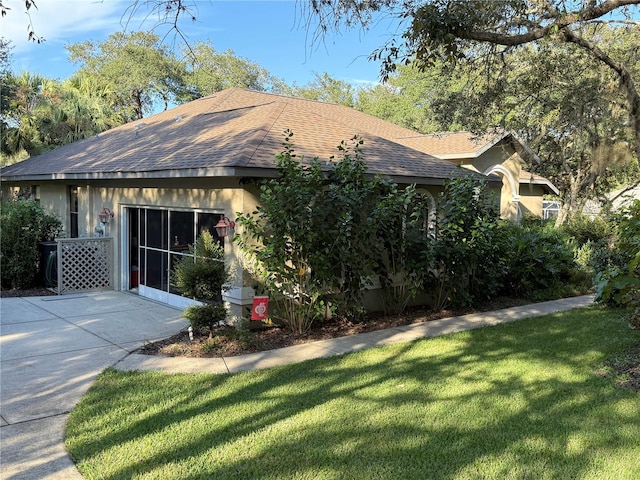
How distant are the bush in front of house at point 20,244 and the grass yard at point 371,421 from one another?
7.19 metres

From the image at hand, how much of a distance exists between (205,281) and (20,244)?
647 centimetres

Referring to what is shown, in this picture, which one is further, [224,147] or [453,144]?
[453,144]

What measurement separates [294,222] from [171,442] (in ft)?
13.0

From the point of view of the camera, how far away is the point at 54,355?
6789 millimetres

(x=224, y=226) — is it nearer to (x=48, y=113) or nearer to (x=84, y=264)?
(x=84, y=264)

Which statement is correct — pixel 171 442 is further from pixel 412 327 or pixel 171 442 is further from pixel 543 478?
pixel 412 327

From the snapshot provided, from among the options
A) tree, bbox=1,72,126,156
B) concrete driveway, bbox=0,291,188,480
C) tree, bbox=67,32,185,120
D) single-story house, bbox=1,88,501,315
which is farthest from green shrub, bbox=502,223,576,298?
tree, bbox=67,32,185,120

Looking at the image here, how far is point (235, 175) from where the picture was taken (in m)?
7.69

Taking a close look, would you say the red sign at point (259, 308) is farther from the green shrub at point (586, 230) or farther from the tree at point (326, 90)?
the tree at point (326, 90)

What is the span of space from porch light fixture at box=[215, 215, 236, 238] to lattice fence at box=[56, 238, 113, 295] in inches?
192

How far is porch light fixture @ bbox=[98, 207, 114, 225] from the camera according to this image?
11992 mm

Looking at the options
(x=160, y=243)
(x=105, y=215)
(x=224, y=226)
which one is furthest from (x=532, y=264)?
(x=105, y=215)

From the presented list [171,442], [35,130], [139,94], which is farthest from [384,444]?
[139,94]

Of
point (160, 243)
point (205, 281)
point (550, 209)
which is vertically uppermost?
point (550, 209)
